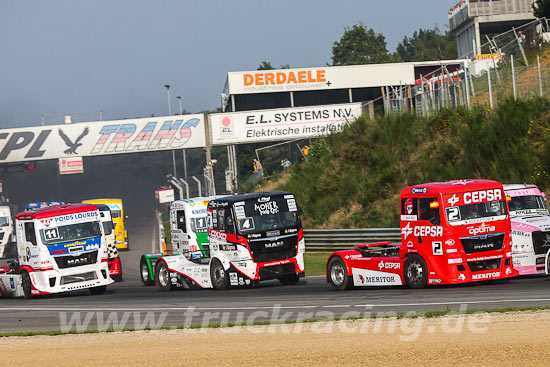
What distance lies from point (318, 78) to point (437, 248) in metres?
45.2

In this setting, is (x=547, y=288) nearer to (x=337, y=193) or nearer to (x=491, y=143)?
(x=491, y=143)

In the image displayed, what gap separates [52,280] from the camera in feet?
71.5

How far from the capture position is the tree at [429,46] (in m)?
142

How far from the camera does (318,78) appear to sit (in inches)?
2368

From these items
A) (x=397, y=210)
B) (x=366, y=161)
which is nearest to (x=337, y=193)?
(x=366, y=161)

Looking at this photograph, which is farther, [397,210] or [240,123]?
[240,123]

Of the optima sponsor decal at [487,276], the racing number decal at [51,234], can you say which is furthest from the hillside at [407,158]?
the racing number decal at [51,234]

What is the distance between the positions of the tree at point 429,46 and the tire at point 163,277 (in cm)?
Answer: 10634

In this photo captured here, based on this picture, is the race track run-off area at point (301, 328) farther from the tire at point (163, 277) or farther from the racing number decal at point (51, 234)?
the racing number decal at point (51, 234)

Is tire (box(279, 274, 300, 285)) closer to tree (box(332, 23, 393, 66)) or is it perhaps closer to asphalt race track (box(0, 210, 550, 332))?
asphalt race track (box(0, 210, 550, 332))

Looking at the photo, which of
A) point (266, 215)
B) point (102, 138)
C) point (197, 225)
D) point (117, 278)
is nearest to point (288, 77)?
point (102, 138)

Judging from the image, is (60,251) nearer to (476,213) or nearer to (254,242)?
(254,242)

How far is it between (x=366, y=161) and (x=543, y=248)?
22.4m

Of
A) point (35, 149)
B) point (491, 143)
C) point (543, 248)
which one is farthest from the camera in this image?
point (35, 149)
